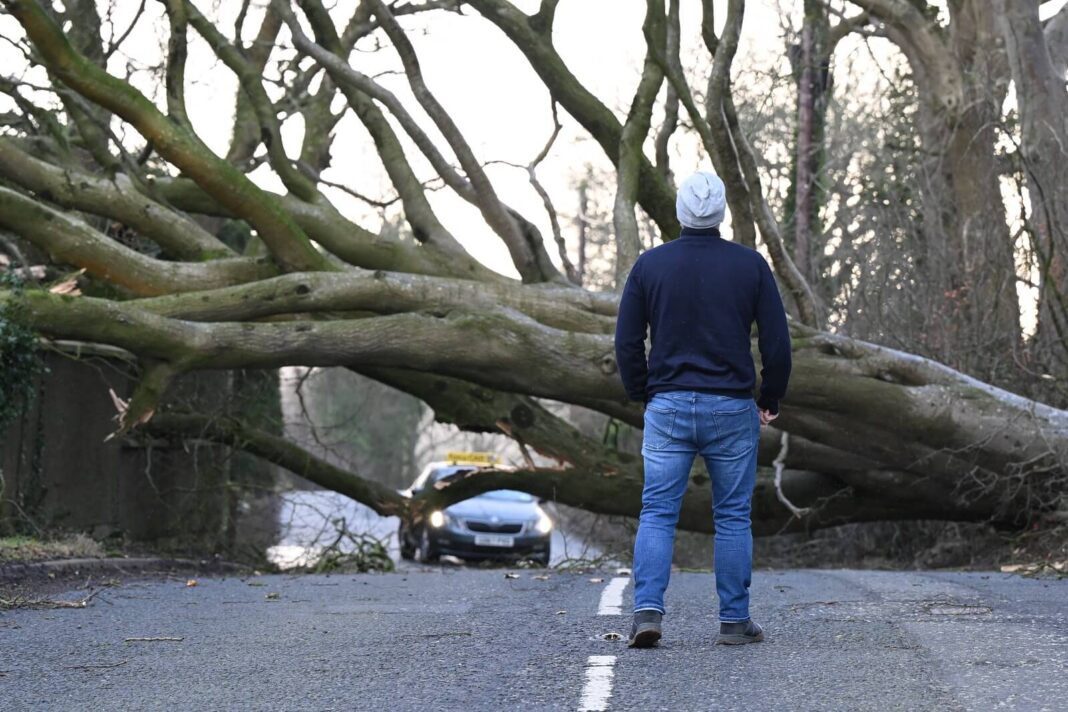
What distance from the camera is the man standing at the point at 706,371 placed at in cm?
625

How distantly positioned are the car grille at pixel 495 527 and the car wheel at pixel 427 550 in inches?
28.5

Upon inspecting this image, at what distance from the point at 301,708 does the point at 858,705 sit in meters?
1.85

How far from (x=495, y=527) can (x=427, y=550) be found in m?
1.18

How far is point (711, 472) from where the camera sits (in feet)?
21.0

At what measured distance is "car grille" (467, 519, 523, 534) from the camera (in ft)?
77.9

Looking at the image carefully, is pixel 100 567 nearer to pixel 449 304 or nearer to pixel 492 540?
pixel 449 304

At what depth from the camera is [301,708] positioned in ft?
16.0

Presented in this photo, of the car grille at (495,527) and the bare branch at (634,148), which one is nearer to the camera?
the bare branch at (634,148)

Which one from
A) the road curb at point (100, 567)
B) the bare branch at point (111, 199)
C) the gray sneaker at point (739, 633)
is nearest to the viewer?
the gray sneaker at point (739, 633)

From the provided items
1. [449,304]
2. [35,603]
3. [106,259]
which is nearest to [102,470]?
[106,259]

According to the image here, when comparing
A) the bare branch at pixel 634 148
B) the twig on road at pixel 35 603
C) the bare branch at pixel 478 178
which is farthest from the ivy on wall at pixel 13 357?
the bare branch at pixel 634 148

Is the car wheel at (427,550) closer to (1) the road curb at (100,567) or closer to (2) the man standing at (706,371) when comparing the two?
(1) the road curb at (100,567)

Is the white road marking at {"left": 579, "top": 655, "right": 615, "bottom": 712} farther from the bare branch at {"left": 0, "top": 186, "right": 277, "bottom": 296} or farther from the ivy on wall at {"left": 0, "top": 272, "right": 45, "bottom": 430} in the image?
the bare branch at {"left": 0, "top": 186, "right": 277, "bottom": 296}

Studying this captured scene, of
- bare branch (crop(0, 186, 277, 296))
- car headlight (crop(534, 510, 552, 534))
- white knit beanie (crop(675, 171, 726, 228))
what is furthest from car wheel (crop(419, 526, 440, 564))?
white knit beanie (crop(675, 171, 726, 228))
